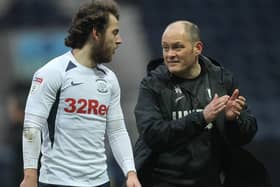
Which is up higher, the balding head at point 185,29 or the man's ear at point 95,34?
the man's ear at point 95,34

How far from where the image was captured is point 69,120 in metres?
4.05

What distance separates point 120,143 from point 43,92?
565mm

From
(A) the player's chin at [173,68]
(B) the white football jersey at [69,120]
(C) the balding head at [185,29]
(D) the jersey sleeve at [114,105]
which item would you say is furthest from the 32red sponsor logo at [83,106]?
(C) the balding head at [185,29]

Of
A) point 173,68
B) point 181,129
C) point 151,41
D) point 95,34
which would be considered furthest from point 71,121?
point 151,41

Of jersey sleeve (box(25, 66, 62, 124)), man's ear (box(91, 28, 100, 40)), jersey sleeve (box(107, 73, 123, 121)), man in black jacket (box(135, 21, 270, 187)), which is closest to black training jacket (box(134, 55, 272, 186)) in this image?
man in black jacket (box(135, 21, 270, 187))

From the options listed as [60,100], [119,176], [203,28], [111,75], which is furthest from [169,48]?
[203,28]

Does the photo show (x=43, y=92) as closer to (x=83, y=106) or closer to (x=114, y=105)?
(x=83, y=106)

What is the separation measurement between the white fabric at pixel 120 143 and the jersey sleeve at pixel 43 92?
1.36 feet

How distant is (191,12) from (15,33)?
2.51 metres

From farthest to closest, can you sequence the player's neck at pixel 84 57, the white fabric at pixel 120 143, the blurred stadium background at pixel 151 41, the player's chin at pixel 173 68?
the blurred stadium background at pixel 151 41, the player's chin at pixel 173 68, the white fabric at pixel 120 143, the player's neck at pixel 84 57

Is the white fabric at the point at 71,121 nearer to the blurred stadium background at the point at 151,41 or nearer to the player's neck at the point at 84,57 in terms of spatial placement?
the player's neck at the point at 84,57

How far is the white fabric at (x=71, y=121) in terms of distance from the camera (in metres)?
3.99

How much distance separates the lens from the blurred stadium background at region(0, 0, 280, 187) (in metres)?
10.1

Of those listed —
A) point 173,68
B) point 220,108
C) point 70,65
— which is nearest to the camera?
point 70,65
